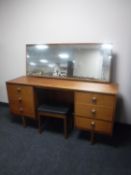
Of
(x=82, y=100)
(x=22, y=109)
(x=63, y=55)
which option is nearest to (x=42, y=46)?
(x=63, y=55)

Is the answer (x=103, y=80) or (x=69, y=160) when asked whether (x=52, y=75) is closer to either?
(x=103, y=80)

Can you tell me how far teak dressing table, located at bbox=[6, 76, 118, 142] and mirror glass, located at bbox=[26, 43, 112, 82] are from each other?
0.13 meters

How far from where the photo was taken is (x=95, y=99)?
6.35ft

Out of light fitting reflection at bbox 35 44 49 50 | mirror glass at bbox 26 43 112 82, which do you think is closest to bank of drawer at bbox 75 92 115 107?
mirror glass at bbox 26 43 112 82

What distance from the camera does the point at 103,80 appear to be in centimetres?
226

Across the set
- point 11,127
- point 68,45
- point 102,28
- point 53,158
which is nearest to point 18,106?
point 11,127

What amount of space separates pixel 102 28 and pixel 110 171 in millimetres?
1728

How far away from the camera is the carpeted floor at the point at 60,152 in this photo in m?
1.73

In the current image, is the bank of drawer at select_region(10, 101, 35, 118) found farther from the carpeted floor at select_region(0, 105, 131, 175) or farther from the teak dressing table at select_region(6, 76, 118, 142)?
the carpeted floor at select_region(0, 105, 131, 175)

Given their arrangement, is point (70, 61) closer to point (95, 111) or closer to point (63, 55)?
point (63, 55)

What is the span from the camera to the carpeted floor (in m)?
1.73

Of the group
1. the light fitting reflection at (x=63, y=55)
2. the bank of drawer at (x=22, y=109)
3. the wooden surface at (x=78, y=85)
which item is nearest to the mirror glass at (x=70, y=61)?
the light fitting reflection at (x=63, y=55)

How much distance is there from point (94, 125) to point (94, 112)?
171 millimetres

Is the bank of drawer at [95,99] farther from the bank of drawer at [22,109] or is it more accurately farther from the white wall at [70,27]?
the bank of drawer at [22,109]
